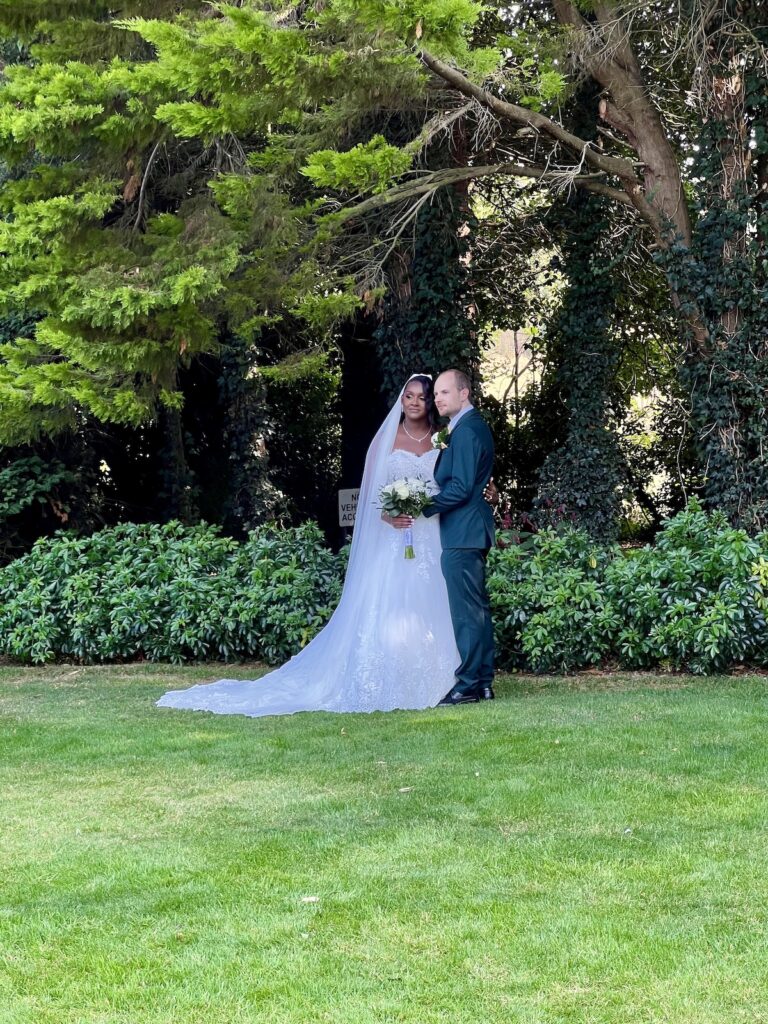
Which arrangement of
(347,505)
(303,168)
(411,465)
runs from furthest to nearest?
(347,505) < (411,465) < (303,168)

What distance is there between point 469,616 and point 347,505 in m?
5.89

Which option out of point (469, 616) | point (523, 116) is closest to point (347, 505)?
point (523, 116)

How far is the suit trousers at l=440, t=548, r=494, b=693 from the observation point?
8.05m

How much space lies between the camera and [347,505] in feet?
45.3

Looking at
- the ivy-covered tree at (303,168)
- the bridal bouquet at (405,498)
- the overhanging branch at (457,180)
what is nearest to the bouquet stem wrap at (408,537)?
the bridal bouquet at (405,498)

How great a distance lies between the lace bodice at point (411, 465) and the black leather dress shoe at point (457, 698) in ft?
4.89

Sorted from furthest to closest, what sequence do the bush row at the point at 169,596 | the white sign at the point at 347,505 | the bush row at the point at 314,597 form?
the white sign at the point at 347,505, the bush row at the point at 169,596, the bush row at the point at 314,597

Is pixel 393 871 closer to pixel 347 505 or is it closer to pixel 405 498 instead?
pixel 405 498

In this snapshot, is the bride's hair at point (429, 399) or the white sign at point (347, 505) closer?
the bride's hair at point (429, 399)

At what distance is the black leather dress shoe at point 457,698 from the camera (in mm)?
8047

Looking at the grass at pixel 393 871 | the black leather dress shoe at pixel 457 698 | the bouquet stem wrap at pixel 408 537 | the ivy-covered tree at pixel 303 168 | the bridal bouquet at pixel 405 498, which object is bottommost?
the black leather dress shoe at pixel 457 698

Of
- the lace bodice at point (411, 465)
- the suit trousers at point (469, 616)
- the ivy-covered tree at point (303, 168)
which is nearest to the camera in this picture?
the ivy-covered tree at point (303, 168)

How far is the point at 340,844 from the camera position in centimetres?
460

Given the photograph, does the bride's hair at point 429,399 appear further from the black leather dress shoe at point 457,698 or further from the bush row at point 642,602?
the black leather dress shoe at point 457,698
